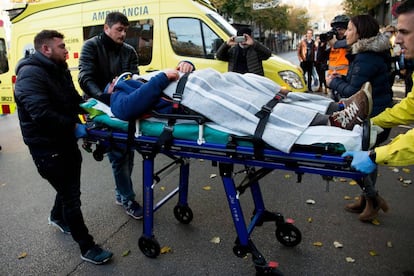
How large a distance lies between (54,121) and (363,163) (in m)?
2.12

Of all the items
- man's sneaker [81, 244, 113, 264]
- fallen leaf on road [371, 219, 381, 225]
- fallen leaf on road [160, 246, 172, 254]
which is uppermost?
fallen leaf on road [371, 219, 381, 225]

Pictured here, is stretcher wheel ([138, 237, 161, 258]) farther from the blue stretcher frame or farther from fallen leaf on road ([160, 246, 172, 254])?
fallen leaf on road ([160, 246, 172, 254])

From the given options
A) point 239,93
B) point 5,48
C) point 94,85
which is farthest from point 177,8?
point 5,48

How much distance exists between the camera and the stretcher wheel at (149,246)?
2.96m

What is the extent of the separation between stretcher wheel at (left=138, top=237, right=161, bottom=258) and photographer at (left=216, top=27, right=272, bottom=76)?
326 centimetres

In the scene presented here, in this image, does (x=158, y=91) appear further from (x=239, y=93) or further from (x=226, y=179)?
(x=226, y=179)

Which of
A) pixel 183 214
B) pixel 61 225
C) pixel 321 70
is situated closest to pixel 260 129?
pixel 183 214

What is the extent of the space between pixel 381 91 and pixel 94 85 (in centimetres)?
265

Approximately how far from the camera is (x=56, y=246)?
3.31 m

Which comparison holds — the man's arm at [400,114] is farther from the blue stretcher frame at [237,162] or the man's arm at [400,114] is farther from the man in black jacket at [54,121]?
the man in black jacket at [54,121]

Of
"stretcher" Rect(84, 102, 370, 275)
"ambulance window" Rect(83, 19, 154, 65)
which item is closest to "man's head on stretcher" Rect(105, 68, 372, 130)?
"stretcher" Rect(84, 102, 370, 275)

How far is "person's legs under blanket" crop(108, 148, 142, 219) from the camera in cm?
365

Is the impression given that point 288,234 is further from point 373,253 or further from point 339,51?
point 339,51

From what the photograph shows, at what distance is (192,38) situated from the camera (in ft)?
19.2
